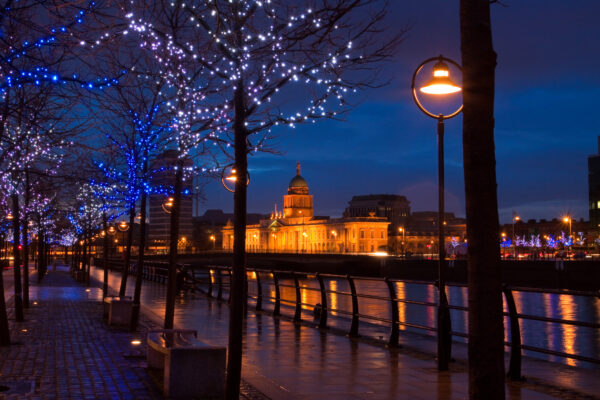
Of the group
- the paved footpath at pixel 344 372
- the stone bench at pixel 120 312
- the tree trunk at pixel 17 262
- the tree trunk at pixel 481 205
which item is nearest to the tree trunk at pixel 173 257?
the paved footpath at pixel 344 372

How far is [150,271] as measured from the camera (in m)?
48.0

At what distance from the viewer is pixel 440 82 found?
10.2 meters

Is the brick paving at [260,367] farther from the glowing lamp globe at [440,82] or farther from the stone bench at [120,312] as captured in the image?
the glowing lamp globe at [440,82]

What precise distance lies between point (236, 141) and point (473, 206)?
417 cm

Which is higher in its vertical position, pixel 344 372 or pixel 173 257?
pixel 173 257

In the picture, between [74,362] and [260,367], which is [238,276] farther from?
[74,362]

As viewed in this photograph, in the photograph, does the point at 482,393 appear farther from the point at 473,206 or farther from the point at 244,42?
the point at 244,42

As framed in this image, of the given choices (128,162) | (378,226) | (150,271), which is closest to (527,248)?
(378,226)

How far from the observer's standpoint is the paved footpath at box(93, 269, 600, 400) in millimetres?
8914

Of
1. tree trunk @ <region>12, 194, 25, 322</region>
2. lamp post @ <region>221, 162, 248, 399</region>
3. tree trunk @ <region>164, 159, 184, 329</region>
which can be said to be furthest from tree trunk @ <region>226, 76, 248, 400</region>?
tree trunk @ <region>12, 194, 25, 322</region>

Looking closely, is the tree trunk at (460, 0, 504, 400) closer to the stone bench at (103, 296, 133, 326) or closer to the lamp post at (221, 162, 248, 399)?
the lamp post at (221, 162, 248, 399)

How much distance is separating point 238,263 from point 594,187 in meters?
139

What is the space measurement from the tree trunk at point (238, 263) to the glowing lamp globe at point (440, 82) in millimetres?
3019

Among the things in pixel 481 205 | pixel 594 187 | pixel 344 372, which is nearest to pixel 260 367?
pixel 344 372
